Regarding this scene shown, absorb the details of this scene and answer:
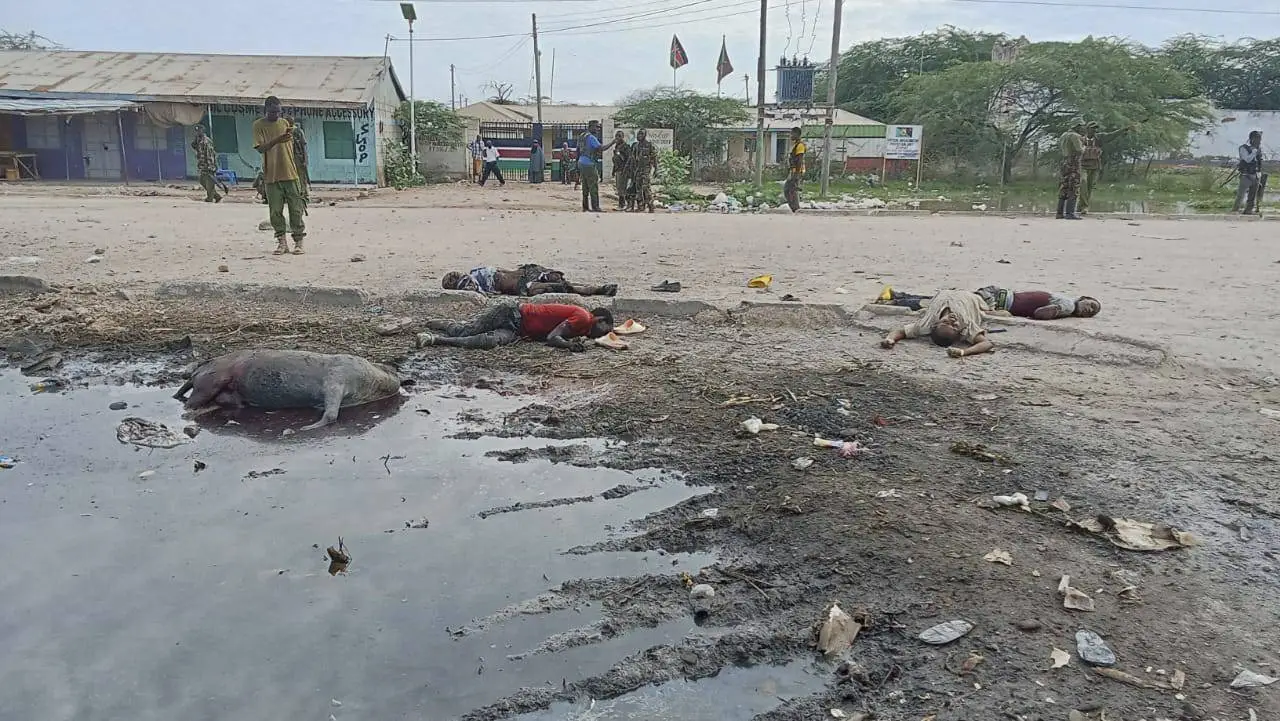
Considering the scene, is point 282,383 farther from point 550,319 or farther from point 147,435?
point 550,319

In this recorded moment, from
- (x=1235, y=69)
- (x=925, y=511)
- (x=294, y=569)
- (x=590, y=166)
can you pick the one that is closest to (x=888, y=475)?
(x=925, y=511)

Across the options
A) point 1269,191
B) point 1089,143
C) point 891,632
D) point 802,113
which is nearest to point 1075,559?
point 891,632

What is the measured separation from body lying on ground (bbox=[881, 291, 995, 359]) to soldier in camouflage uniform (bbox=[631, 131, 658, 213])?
11.9 meters

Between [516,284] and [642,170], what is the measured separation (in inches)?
429

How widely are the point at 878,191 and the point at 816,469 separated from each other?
77.5 feet

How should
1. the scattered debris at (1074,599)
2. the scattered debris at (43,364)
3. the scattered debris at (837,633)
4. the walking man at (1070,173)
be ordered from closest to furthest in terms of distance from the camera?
the scattered debris at (837,633) → the scattered debris at (1074,599) → the scattered debris at (43,364) → the walking man at (1070,173)

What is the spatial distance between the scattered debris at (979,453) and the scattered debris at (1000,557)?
897 mm

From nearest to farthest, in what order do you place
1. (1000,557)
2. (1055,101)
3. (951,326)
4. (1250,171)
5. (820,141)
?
(1000,557), (951,326), (1250,171), (1055,101), (820,141)

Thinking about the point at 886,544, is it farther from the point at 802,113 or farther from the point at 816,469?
the point at 802,113

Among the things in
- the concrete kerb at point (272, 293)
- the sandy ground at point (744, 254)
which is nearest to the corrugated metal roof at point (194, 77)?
the sandy ground at point (744, 254)

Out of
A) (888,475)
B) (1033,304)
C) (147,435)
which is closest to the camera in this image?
(888,475)

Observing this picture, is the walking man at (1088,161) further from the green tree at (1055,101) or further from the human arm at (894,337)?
the green tree at (1055,101)

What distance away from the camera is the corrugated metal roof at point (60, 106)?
914 inches

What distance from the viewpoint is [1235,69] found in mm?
39250
